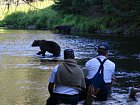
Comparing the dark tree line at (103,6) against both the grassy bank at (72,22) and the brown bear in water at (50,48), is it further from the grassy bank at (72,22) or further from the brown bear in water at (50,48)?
the brown bear in water at (50,48)

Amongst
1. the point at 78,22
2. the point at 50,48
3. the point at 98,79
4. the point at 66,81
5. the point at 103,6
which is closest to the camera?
the point at 66,81

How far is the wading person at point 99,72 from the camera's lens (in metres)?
12.0

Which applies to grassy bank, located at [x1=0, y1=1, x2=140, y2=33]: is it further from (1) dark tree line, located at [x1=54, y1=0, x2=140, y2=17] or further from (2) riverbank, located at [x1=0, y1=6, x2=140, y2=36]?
(1) dark tree line, located at [x1=54, y1=0, x2=140, y2=17]

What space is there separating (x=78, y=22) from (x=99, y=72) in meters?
71.9

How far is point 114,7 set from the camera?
64.3 m

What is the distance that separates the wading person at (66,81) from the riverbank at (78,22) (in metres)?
52.4

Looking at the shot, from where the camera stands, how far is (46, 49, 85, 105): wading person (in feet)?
34.7

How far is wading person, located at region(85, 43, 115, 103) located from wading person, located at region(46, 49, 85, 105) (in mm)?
1396

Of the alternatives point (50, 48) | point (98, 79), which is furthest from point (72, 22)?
point (98, 79)

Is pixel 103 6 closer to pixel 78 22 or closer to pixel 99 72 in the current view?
pixel 78 22

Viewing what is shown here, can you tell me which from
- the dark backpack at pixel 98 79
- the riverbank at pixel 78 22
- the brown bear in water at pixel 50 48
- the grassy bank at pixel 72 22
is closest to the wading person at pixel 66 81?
the dark backpack at pixel 98 79

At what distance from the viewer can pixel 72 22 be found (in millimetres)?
87250

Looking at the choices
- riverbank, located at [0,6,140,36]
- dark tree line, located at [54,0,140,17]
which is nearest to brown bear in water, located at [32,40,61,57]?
dark tree line, located at [54,0,140,17]

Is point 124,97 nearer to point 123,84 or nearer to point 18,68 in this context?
point 123,84
